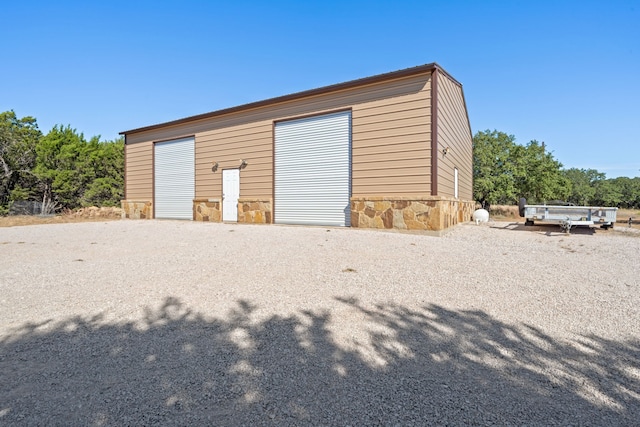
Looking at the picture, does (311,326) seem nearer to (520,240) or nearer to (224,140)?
(520,240)

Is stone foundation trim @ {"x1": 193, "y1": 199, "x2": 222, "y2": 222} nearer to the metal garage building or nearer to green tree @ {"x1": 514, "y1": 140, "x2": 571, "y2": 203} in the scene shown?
the metal garage building

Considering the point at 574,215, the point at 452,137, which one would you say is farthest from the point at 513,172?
the point at 574,215

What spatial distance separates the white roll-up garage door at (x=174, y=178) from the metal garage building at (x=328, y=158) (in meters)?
0.04

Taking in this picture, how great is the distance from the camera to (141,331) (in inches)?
104

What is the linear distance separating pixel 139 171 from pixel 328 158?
10.4 metres

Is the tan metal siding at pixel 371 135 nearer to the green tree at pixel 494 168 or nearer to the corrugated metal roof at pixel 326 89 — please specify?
the corrugated metal roof at pixel 326 89

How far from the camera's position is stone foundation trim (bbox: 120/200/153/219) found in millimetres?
15508

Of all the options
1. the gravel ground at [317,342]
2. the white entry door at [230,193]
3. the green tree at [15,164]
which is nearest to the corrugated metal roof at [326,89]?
the white entry door at [230,193]

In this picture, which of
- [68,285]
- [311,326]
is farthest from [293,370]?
[68,285]

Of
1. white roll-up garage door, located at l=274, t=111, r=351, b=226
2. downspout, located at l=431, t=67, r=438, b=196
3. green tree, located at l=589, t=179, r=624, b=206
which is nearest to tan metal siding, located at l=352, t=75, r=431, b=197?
downspout, located at l=431, t=67, r=438, b=196

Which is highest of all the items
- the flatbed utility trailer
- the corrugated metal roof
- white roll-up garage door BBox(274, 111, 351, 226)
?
the corrugated metal roof

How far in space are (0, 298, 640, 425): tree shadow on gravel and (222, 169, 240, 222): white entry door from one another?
33.0ft

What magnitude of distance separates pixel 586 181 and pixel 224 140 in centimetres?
7446

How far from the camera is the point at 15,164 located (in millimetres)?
19828
